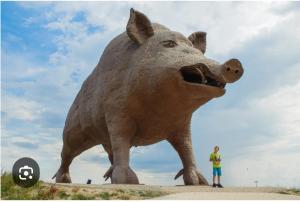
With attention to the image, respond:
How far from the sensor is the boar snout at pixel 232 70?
8.73 m

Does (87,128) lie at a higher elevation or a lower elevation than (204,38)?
lower

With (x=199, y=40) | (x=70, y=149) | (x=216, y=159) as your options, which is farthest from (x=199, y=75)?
(x=70, y=149)

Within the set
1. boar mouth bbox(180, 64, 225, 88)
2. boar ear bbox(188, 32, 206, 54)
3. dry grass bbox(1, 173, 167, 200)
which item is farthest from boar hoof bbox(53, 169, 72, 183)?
dry grass bbox(1, 173, 167, 200)

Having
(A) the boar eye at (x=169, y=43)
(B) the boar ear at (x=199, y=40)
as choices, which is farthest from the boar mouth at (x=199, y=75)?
(B) the boar ear at (x=199, y=40)

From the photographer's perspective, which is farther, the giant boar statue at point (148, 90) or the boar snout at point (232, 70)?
the giant boar statue at point (148, 90)

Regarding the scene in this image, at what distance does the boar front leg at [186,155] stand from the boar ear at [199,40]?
7.84ft

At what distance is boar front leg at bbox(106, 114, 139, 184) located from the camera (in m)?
9.69

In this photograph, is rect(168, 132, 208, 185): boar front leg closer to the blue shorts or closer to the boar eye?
the blue shorts

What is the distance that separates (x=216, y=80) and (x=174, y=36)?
1.73 m

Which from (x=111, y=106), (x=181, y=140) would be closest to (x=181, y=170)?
(x=181, y=140)

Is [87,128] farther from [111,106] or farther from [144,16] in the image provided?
[144,16]

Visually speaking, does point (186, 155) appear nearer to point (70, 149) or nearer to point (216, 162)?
point (216, 162)

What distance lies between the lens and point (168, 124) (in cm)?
1038

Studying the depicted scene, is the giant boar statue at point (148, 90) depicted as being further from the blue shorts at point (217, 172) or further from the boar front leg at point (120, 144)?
the blue shorts at point (217, 172)
